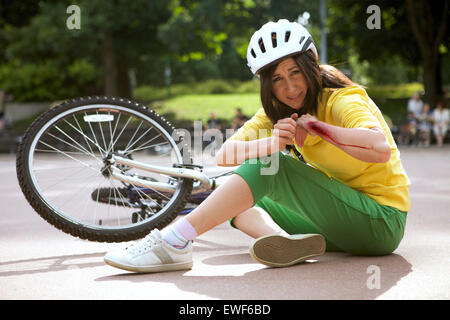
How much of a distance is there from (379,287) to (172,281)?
0.94 metres

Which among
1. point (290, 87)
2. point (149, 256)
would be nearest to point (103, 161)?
point (149, 256)

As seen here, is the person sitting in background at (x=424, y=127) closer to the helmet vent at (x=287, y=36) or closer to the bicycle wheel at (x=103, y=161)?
the bicycle wheel at (x=103, y=161)

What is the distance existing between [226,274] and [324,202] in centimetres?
60

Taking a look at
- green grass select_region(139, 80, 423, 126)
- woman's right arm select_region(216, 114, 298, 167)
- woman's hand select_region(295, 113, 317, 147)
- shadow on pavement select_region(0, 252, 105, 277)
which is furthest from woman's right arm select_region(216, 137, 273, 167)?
green grass select_region(139, 80, 423, 126)

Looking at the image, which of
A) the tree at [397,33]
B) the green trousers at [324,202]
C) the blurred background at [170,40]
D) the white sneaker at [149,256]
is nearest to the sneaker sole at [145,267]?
the white sneaker at [149,256]

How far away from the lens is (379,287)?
2.90m

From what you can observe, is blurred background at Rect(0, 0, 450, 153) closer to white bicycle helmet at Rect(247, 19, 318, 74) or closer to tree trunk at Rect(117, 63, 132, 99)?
tree trunk at Rect(117, 63, 132, 99)

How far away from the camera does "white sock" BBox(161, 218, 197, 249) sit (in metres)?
3.13

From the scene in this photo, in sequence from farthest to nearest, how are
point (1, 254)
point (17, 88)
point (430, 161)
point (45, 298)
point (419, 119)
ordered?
point (17, 88), point (419, 119), point (430, 161), point (1, 254), point (45, 298)

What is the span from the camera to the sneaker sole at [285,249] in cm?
323

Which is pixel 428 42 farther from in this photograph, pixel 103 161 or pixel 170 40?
pixel 103 161

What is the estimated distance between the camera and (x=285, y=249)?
328 cm

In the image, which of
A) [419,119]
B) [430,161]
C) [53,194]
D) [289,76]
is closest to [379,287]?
[289,76]
